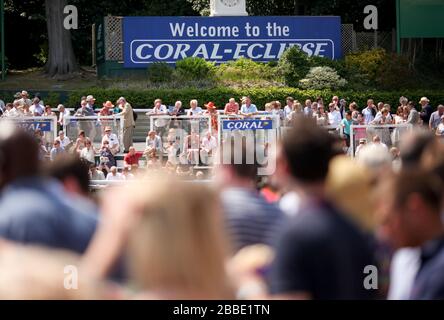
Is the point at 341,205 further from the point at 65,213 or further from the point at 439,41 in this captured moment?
the point at 439,41

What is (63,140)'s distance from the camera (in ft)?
77.3

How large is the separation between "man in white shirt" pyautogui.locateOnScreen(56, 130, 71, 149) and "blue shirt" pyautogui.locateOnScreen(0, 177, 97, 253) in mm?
17864

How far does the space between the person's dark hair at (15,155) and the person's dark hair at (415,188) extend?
1695 mm

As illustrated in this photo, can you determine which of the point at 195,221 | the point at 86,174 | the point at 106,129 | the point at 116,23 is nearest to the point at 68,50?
the point at 116,23

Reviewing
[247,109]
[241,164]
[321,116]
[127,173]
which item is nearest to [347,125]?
[321,116]

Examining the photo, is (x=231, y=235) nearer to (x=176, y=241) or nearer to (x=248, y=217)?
(x=248, y=217)

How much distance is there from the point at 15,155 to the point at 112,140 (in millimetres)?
18683

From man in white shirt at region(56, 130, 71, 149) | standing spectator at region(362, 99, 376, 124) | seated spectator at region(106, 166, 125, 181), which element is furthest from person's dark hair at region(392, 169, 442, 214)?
standing spectator at region(362, 99, 376, 124)

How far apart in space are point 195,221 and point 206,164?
18623 millimetres

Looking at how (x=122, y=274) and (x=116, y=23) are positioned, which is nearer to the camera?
(x=122, y=274)

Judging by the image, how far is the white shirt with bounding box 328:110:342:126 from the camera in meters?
26.3
